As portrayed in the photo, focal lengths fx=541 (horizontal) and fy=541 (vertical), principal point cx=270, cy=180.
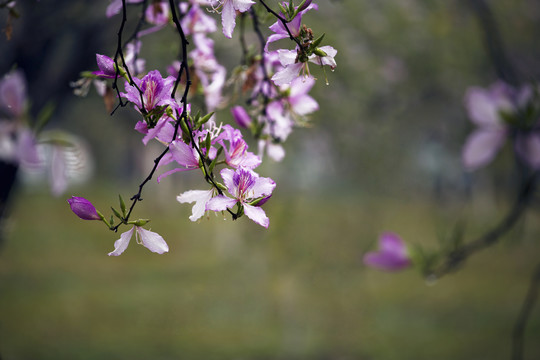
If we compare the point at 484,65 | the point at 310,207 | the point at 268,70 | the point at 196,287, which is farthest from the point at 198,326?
the point at 268,70

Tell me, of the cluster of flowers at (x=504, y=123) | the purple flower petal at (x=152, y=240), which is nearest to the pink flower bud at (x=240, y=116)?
the purple flower petal at (x=152, y=240)

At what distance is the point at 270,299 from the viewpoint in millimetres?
6609

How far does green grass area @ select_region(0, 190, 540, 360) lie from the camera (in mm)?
4359

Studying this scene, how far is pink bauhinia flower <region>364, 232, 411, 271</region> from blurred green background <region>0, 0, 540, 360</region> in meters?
0.32

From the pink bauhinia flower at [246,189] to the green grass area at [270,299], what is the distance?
93.7 inches

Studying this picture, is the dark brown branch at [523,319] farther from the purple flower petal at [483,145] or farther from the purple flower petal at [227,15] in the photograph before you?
the purple flower petal at [227,15]

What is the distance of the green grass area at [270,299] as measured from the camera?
14.3 ft

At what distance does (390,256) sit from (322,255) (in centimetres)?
280

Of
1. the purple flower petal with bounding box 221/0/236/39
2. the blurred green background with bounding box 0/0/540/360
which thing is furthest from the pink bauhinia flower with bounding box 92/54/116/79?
the blurred green background with bounding box 0/0/540/360

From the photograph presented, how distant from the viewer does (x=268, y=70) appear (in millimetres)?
855

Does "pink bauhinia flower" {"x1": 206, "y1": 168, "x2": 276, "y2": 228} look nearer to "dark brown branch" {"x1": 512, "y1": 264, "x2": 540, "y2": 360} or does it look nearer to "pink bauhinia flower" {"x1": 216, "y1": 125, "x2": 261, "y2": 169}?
"pink bauhinia flower" {"x1": 216, "y1": 125, "x2": 261, "y2": 169}

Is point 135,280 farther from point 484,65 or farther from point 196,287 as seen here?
point 484,65

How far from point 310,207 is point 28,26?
5.51 metres

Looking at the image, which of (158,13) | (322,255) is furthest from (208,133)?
(322,255)
